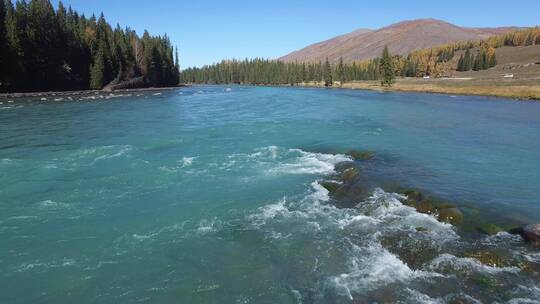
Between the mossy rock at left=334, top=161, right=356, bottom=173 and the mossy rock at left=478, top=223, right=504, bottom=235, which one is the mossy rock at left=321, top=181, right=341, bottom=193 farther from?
the mossy rock at left=478, top=223, right=504, bottom=235

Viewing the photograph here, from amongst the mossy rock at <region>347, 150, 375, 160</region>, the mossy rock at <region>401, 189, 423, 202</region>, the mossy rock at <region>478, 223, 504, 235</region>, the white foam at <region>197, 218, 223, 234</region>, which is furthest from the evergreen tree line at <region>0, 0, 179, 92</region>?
the mossy rock at <region>478, 223, 504, 235</region>

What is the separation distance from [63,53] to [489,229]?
11445cm

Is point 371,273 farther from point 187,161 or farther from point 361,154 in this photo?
point 187,161

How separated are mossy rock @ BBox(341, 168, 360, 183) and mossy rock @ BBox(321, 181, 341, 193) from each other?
894 mm

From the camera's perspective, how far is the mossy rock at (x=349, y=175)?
2284 cm

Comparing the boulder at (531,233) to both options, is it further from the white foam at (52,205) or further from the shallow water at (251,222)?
the white foam at (52,205)

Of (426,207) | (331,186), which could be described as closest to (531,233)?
(426,207)

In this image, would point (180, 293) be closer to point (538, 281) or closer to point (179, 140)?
point (538, 281)

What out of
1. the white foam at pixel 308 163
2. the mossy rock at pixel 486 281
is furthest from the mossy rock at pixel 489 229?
the white foam at pixel 308 163

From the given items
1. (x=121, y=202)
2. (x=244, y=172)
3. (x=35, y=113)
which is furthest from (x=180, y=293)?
(x=35, y=113)

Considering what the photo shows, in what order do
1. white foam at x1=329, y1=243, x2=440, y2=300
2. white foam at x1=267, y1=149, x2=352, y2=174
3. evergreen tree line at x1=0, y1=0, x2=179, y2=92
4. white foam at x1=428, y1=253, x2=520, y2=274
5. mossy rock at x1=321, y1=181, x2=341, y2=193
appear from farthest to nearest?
evergreen tree line at x1=0, y1=0, x2=179, y2=92, white foam at x1=267, y1=149, x2=352, y2=174, mossy rock at x1=321, y1=181, x2=341, y2=193, white foam at x1=428, y1=253, x2=520, y2=274, white foam at x1=329, y1=243, x2=440, y2=300

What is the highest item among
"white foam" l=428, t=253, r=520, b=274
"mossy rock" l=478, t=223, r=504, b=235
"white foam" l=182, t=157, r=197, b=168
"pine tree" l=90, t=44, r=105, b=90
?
"pine tree" l=90, t=44, r=105, b=90

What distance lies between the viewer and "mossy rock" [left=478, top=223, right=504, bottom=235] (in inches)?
620

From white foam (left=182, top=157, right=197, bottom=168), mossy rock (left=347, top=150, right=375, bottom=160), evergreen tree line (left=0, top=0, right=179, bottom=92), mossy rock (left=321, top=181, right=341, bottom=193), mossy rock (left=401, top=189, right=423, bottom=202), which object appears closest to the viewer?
mossy rock (left=401, top=189, right=423, bottom=202)
